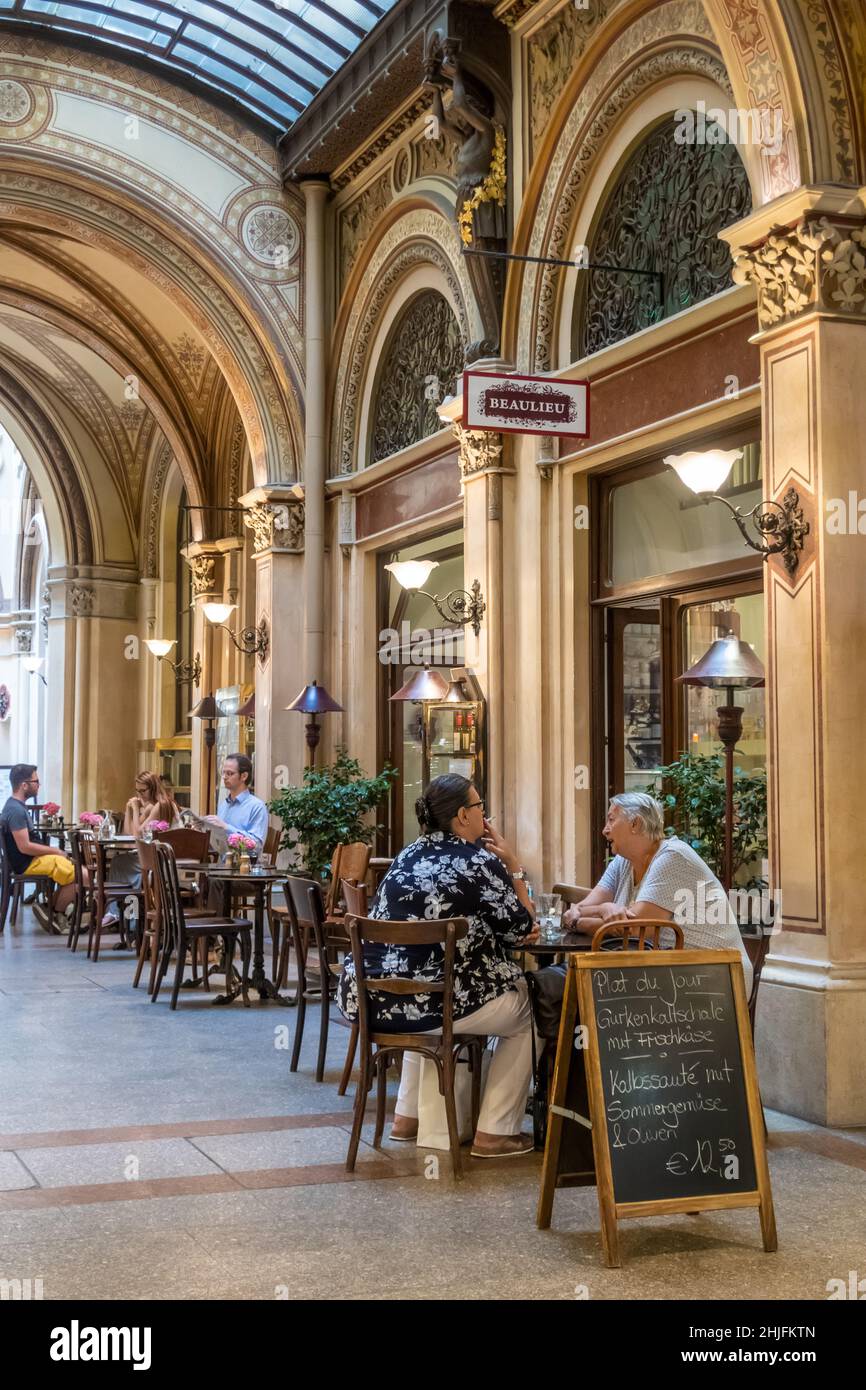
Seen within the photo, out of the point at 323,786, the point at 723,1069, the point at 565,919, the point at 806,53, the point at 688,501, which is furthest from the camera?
the point at 323,786

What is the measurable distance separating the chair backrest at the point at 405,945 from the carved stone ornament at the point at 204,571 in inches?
471

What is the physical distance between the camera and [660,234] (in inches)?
344

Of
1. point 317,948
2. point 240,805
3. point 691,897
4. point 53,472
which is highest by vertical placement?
point 53,472

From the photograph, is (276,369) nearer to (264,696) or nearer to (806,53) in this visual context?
(264,696)

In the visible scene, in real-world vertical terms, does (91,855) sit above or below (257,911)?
above

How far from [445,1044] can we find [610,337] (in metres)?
5.30

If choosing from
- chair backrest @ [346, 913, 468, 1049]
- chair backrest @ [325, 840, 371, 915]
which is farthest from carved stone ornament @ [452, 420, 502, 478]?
chair backrest @ [346, 913, 468, 1049]

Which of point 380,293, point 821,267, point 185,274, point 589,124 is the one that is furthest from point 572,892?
point 185,274

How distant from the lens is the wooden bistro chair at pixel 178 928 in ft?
29.4

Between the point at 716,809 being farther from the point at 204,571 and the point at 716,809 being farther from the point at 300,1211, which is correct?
the point at 204,571

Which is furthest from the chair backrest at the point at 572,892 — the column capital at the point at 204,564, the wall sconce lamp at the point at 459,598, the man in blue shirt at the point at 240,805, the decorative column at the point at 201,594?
the column capital at the point at 204,564

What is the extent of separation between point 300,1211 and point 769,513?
364cm

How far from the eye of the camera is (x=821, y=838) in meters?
6.29

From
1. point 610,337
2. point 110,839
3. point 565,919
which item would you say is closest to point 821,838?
point 565,919
